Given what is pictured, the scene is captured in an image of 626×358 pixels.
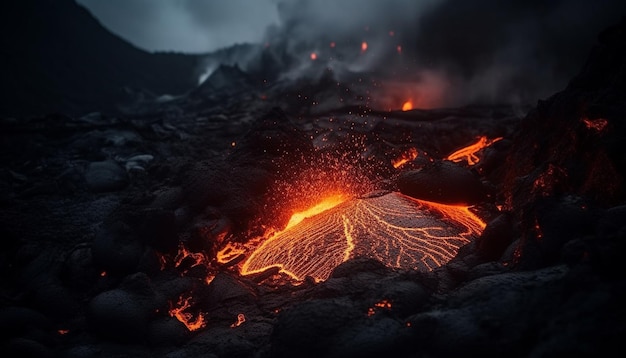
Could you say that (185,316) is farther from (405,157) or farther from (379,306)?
(405,157)

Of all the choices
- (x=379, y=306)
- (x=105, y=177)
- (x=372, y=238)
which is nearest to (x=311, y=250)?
(x=372, y=238)

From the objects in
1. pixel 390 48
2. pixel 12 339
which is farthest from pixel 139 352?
pixel 390 48

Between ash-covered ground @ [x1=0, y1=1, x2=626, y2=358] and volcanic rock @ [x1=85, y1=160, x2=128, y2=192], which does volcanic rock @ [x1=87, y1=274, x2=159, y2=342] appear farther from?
volcanic rock @ [x1=85, y1=160, x2=128, y2=192]

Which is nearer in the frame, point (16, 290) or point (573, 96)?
point (16, 290)

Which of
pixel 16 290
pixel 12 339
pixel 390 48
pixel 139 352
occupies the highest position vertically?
pixel 390 48

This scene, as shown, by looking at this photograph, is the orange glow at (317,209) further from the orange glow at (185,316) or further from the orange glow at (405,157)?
the orange glow at (405,157)

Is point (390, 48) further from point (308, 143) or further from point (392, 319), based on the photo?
Result: point (392, 319)

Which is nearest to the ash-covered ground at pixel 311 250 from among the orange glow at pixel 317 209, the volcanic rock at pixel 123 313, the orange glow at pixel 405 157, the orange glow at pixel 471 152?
the volcanic rock at pixel 123 313

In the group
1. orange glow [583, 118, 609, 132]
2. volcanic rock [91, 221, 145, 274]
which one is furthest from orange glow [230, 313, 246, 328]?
orange glow [583, 118, 609, 132]
